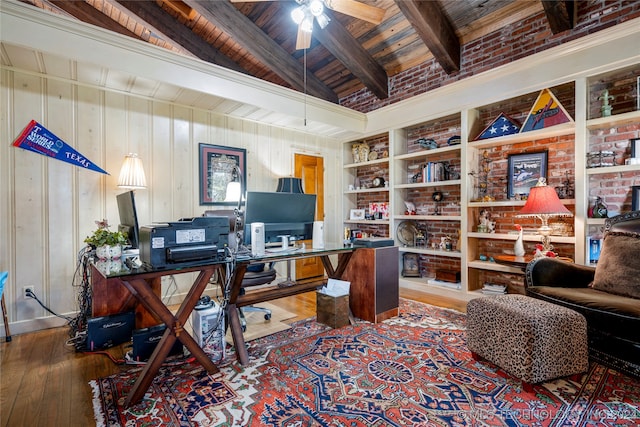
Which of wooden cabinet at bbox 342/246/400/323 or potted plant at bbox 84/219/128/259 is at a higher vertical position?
potted plant at bbox 84/219/128/259

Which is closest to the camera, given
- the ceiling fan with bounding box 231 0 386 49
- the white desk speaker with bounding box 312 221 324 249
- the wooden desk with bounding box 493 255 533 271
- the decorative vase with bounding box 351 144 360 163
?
the ceiling fan with bounding box 231 0 386 49

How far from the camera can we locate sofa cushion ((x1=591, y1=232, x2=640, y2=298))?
2.05 meters

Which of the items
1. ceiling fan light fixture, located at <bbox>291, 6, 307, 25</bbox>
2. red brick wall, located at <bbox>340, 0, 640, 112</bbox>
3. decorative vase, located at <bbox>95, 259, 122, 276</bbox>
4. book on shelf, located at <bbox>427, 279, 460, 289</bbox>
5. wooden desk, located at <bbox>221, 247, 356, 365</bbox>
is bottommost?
book on shelf, located at <bbox>427, 279, 460, 289</bbox>

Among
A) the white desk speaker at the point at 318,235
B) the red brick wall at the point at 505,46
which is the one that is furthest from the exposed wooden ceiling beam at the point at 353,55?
the white desk speaker at the point at 318,235

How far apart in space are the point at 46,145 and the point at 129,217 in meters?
1.48

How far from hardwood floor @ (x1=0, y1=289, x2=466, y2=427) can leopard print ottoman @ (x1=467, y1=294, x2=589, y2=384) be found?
2.29 meters

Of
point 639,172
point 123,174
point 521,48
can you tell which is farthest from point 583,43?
point 123,174

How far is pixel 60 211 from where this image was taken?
2.90 metres

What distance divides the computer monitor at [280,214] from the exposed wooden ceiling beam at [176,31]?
2892 mm

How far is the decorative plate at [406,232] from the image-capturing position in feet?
14.8

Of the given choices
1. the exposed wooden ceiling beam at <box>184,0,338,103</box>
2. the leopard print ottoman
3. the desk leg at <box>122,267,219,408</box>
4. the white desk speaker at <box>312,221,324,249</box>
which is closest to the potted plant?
the desk leg at <box>122,267,219,408</box>

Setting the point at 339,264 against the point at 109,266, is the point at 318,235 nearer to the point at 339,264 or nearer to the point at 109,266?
the point at 339,264

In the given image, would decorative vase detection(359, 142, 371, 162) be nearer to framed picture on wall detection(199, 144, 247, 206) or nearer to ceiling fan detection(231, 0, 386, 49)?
framed picture on wall detection(199, 144, 247, 206)

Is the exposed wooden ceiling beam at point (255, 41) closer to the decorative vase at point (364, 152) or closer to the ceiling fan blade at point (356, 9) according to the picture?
the decorative vase at point (364, 152)
